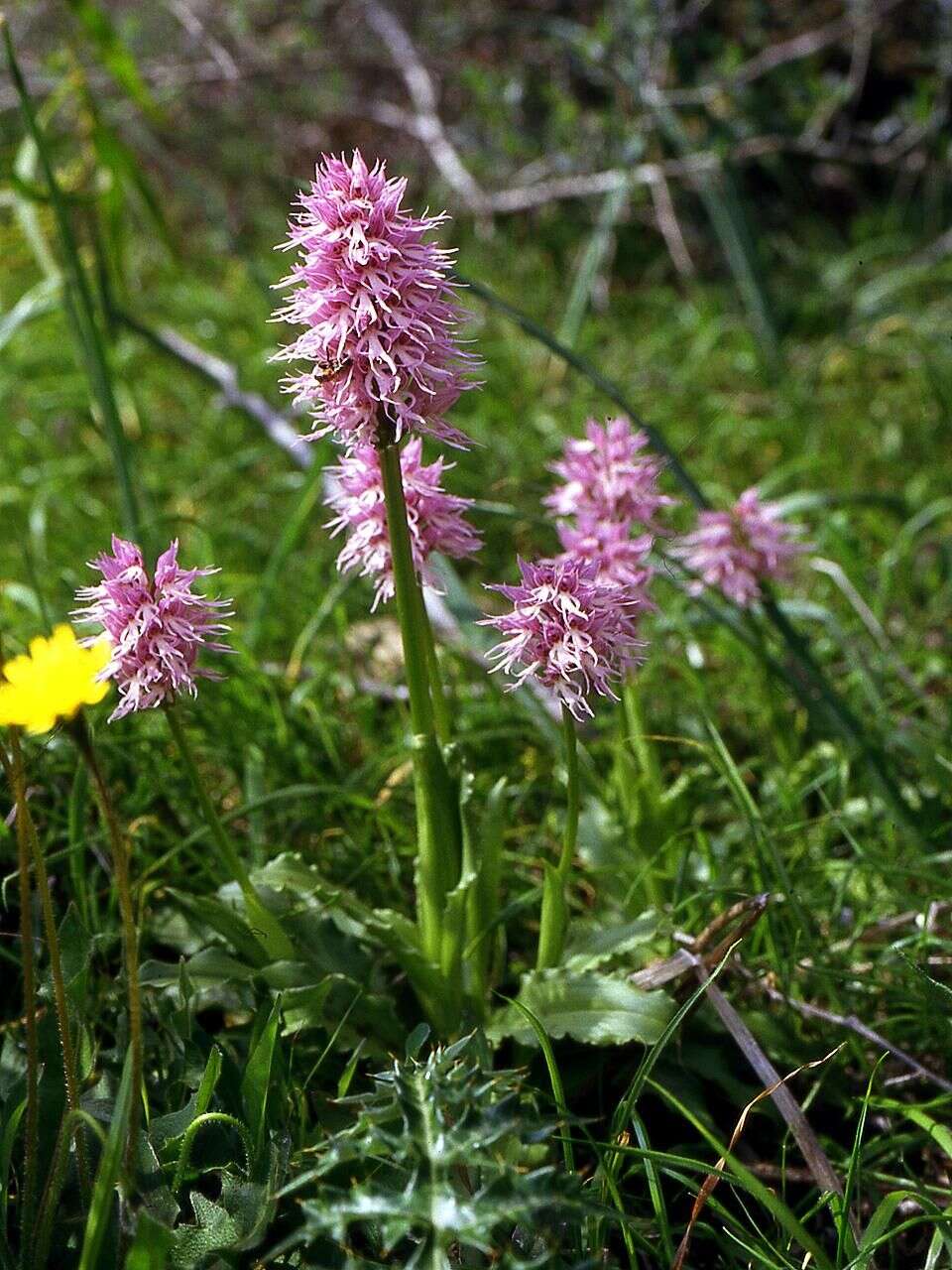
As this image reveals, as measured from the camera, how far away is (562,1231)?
47.9 inches

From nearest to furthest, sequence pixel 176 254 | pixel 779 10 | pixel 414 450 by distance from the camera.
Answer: pixel 414 450 → pixel 176 254 → pixel 779 10

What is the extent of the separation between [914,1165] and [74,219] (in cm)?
363

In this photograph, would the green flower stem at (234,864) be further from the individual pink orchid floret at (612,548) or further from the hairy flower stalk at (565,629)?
the individual pink orchid floret at (612,548)

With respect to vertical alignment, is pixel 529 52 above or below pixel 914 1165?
above

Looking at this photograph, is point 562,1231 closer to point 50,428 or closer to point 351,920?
point 351,920

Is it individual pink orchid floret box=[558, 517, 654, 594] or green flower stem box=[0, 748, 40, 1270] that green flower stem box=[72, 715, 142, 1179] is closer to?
green flower stem box=[0, 748, 40, 1270]

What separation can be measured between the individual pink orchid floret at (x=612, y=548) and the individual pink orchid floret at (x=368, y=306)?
49cm

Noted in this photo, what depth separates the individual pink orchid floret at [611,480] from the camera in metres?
1.68

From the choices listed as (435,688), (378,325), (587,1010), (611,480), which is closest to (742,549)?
(611,480)

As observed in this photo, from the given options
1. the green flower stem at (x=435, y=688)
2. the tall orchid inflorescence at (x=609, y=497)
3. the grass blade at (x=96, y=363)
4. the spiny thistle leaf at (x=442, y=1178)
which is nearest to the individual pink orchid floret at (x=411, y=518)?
the green flower stem at (x=435, y=688)

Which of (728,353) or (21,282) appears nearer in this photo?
(728,353)

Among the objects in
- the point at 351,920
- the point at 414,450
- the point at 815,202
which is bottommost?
the point at 351,920

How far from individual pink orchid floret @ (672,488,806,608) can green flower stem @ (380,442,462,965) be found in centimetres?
65

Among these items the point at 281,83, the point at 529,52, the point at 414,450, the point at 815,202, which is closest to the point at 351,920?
the point at 414,450
